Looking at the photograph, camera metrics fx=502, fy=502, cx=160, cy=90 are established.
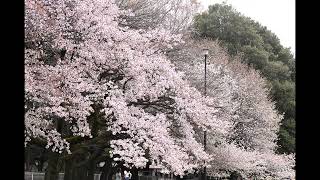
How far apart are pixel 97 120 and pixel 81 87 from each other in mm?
2759

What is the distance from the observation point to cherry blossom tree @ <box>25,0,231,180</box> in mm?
15633

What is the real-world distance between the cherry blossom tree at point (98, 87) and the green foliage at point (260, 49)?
33859 millimetres

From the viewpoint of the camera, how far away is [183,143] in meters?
19.8

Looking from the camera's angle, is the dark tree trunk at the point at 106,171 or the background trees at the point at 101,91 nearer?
Result: the background trees at the point at 101,91

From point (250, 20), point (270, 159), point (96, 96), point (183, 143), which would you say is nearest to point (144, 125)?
point (96, 96)

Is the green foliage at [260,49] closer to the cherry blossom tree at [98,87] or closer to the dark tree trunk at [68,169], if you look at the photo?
the dark tree trunk at [68,169]

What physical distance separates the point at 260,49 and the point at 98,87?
41.7m

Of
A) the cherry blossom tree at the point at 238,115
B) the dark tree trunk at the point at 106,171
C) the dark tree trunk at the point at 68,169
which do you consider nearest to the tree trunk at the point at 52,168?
the dark tree trunk at the point at 68,169

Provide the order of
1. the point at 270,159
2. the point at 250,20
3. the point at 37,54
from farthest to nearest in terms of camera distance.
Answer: the point at 250,20 → the point at 270,159 → the point at 37,54

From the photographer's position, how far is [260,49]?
56.4 metres

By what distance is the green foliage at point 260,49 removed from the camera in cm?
5269

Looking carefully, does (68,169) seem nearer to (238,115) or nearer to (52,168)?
(52,168)
